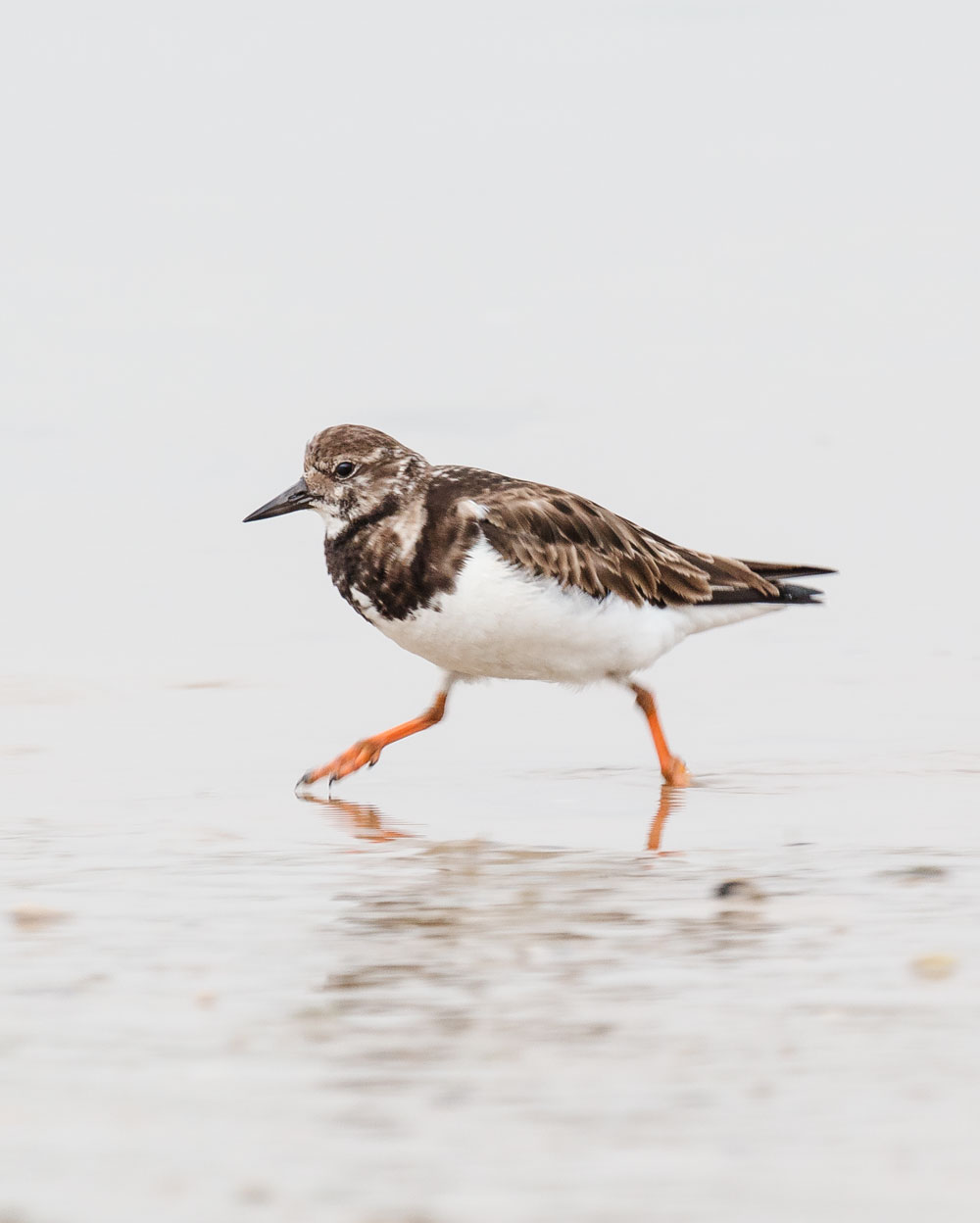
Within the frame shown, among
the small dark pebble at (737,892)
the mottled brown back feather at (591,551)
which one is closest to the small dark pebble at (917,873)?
the small dark pebble at (737,892)

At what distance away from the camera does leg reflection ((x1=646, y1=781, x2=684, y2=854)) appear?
6523mm

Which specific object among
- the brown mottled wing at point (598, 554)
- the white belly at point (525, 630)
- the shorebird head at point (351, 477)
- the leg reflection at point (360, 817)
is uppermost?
the shorebird head at point (351, 477)

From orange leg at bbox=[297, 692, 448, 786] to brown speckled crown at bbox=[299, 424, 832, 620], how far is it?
529 mm

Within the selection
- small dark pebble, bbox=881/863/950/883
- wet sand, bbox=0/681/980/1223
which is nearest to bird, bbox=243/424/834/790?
wet sand, bbox=0/681/980/1223

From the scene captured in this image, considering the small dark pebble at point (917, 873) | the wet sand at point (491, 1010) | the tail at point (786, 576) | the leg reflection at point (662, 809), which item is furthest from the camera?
the tail at point (786, 576)

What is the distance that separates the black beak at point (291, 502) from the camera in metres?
8.23

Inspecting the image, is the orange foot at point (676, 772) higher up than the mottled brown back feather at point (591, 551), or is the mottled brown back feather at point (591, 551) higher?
the mottled brown back feather at point (591, 551)

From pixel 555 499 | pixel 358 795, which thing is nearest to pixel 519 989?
pixel 358 795

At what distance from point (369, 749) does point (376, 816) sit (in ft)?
2.46

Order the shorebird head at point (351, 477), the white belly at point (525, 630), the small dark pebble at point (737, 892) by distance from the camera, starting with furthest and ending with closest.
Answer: the shorebird head at point (351, 477), the white belly at point (525, 630), the small dark pebble at point (737, 892)

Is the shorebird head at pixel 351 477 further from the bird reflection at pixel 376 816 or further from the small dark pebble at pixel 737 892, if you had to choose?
the small dark pebble at pixel 737 892

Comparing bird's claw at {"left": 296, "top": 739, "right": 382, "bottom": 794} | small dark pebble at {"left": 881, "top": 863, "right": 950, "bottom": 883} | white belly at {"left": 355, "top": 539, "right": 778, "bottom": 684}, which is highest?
white belly at {"left": 355, "top": 539, "right": 778, "bottom": 684}

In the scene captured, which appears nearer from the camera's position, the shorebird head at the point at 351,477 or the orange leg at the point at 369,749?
the orange leg at the point at 369,749

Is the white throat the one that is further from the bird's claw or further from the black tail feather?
the black tail feather
